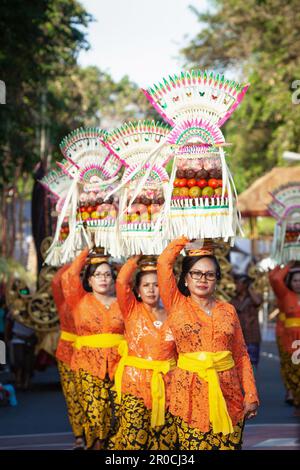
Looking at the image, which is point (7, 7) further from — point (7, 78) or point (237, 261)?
point (237, 261)

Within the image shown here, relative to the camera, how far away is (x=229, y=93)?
7457 mm

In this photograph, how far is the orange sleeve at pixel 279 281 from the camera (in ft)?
40.3

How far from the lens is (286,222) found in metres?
12.9

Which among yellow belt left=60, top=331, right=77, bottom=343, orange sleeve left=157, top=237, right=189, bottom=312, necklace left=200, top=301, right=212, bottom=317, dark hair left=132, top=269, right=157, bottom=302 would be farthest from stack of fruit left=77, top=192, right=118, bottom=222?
necklace left=200, top=301, right=212, bottom=317

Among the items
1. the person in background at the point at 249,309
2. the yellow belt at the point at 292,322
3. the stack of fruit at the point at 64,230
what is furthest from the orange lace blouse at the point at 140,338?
the person in background at the point at 249,309

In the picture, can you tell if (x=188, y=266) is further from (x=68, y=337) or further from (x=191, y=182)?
(x=68, y=337)

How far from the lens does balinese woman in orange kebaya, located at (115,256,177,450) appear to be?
8211mm

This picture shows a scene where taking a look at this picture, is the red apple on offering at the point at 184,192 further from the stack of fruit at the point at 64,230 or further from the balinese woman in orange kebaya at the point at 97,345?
the stack of fruit at the point at 64,230

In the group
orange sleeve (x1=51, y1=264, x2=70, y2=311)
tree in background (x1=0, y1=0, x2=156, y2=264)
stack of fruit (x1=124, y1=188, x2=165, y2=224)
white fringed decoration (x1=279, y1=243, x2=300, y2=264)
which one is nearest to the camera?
stack of fruit (x1=124, y1=188, x2=165, y2=224)

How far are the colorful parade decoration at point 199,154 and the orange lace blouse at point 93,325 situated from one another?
2.20 metres

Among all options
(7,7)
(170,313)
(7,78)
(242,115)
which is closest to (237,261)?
(242,115)

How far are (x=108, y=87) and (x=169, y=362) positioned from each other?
4707cm

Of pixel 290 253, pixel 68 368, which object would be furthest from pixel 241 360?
pixel 290 253

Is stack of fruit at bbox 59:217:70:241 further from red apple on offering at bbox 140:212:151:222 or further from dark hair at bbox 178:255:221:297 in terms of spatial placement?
dark hair at bbox 178:255:221:297
